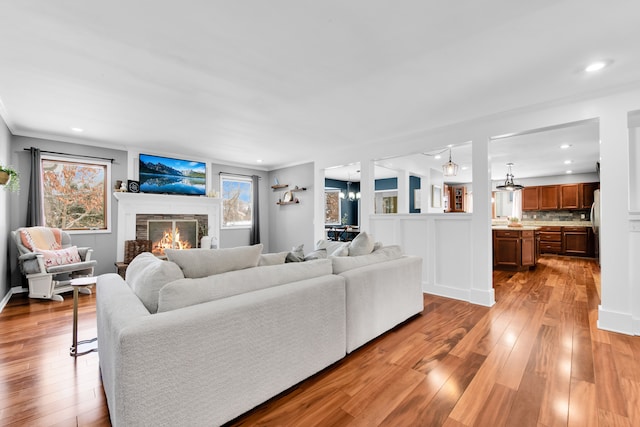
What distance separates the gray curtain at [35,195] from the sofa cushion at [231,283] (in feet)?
15.3

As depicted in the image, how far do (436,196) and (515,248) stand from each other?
2489 mm

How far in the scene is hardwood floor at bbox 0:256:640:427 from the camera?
167 cm

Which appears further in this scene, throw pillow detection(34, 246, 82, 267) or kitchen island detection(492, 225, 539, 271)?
kitchen island detection(492, 225, 539, 271)

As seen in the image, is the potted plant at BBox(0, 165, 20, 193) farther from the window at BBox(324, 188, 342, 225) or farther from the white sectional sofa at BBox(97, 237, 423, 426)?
the window at BBox(324, 188, 342, 225)

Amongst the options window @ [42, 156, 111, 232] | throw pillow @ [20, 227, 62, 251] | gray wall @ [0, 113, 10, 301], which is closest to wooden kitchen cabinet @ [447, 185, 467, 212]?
window @ [42, 156, 111, 232]

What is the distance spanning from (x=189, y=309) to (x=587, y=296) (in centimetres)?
527

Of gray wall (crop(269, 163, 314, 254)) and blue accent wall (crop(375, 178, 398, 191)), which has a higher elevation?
blue accent wall (crop(375, 178, 398, 191))

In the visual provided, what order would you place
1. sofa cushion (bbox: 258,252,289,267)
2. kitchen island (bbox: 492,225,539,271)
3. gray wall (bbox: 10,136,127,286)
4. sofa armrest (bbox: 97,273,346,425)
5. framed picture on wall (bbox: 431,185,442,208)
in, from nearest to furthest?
sofa armrest (bbox: 97,273,346,425)
sofa cushion (bbox: 258,252,289,267)
gray wall (bbox: 10,136,127,286)
kitchen island (bbox: 492,225,539,271)
framed picture on wall (bbox: 431,185,442,208)

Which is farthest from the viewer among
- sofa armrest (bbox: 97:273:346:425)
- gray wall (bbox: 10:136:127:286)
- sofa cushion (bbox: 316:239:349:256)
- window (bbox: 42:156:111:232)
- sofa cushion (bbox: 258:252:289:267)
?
window (bbox: 42:156:111:232)

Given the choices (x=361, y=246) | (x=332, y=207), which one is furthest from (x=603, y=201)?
(x=332, y=207)

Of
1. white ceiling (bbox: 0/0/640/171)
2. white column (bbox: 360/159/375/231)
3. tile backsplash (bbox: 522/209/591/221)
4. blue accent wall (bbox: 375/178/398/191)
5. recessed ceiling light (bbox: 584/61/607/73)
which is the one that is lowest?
tile backsplash (bbox: 522/209/591/221)

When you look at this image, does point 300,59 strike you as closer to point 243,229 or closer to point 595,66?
point 595,66

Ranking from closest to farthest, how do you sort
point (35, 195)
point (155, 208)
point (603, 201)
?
point (603, 201) < point (35, 195) < point (155, 208)

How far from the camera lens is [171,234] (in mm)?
6055
